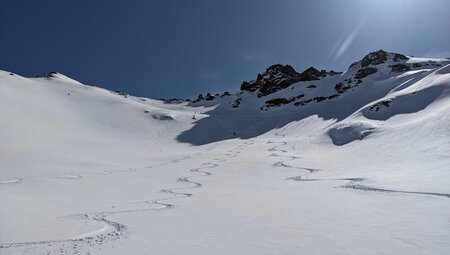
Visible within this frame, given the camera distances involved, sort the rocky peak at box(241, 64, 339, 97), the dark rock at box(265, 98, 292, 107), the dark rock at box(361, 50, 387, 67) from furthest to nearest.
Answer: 1. the rocky peak at box(241, 64, 339, 97)
2. the dark rock at box(361, 50, 387, 67)
3. the dark rock at box(265, 98, 292, 107)

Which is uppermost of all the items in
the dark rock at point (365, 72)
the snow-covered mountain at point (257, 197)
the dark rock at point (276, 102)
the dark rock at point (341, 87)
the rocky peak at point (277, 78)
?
the rocky peak at point (277, 78)

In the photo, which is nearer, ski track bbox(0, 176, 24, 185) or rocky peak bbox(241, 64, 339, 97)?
ski track bbox(0, 176, 24, 185)

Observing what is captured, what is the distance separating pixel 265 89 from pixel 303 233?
92.5 metres

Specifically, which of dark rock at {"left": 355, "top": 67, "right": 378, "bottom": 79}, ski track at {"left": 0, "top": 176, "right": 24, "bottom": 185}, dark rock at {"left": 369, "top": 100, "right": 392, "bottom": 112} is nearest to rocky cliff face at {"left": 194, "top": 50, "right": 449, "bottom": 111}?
dark rock at {"left": 355, "top": 67, "right": 378, "bottom": 79}

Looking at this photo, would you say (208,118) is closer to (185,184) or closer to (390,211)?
(185,184)

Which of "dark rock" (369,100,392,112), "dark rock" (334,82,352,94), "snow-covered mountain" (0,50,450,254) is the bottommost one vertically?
"snow-covered mountain" (0,50,450,254)

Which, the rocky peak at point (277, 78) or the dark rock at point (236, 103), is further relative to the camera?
the rocky peak at point (277, 78)

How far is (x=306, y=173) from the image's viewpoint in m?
20.0

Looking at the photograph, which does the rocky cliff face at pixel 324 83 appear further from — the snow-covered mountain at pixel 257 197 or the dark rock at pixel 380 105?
the snow-covered mountain at pixel 257 197

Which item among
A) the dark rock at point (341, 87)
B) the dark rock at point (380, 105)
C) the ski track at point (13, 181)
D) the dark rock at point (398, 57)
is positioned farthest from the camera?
the dark rock at point (398, 57)

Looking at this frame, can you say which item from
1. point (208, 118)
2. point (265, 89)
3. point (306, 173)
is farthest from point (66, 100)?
point (306, 173)

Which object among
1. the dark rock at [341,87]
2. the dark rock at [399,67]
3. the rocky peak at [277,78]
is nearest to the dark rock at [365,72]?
the dark rock at [399,67]

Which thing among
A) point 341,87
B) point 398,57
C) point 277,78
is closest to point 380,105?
point 341,87

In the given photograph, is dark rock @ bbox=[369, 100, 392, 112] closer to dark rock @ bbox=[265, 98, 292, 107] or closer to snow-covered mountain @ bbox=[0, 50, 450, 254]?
snow-covered mountain @ bbox=[0, 50, 450, 254]
